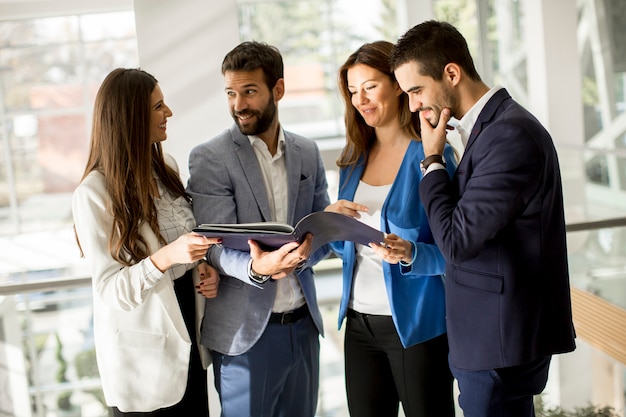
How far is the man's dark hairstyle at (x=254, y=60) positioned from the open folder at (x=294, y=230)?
56 cm

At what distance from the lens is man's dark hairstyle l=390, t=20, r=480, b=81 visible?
182 centimetres

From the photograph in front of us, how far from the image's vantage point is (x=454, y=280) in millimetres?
1815

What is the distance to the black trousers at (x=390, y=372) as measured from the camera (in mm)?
2078

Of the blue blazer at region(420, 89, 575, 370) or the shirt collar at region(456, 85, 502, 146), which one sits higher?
the shirt collar at region(456, 85, 502, 146)

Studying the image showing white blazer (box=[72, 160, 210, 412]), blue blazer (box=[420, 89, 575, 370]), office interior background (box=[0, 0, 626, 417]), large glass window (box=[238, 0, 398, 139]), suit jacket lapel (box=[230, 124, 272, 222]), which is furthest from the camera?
large glass window (box=[238, 0, 398, 139])

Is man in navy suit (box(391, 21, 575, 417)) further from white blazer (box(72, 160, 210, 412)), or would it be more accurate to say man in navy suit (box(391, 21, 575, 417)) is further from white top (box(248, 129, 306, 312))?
white blazer (box(72, 160, 210, 412))

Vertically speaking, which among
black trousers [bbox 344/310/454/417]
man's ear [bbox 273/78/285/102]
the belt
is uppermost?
man's ear [bbox 273/78/285/102]

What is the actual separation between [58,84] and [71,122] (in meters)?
1.04

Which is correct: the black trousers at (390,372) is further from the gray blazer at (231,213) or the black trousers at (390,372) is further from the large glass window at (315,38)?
the large glass window at (315,38)

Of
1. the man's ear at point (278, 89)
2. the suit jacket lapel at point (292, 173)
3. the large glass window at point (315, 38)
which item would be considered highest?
the large glass window at point (315, 38)

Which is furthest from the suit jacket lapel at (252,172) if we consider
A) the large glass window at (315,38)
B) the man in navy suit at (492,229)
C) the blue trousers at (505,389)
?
the large glass window at (315,38)

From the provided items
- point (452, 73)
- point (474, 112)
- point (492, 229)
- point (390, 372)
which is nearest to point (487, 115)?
point (474, 112)

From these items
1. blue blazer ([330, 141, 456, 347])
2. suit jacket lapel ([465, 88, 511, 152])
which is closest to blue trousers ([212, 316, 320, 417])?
blue blazer ([330, 141, 456, 347])

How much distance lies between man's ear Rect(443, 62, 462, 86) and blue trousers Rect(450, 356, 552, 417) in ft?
2.37
